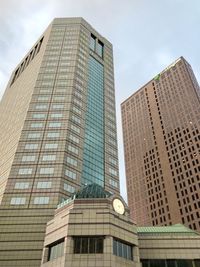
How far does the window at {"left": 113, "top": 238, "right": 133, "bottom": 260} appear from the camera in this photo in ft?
146

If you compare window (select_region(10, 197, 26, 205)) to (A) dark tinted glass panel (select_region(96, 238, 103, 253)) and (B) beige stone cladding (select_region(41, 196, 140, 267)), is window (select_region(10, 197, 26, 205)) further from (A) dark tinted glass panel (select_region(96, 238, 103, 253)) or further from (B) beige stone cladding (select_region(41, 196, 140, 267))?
(A) dark tinted glass panel (select_region(96, 238, 103, 253))

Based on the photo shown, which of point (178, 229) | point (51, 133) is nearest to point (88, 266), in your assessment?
point (178, 229)

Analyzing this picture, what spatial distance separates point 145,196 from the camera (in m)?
168

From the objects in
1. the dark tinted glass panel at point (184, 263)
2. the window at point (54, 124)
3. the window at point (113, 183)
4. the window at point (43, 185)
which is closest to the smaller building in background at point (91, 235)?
the dark tinted glass panel at point (184, 263)

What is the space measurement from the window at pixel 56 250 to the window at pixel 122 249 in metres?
8.61

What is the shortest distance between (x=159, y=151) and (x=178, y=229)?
116 metres

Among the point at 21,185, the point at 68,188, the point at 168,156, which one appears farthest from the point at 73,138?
the point at 168,156

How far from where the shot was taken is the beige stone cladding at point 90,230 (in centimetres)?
4228

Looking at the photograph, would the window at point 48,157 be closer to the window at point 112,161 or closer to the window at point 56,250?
the window at point 112,161

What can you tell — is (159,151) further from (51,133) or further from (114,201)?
(114,201)

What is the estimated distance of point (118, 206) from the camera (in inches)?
2002

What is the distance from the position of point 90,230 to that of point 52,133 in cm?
4214

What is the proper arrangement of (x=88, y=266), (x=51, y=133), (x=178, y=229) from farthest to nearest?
(x=51, y=133) < (x=178, y=229) < (x=88, y=266)

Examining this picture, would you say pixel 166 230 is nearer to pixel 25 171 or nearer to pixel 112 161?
pixel 112 161
